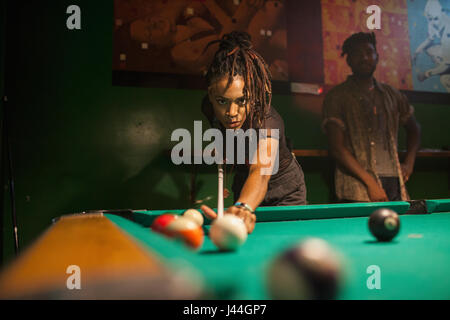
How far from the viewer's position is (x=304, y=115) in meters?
3.77

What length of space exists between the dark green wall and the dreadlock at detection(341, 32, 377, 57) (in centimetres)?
168

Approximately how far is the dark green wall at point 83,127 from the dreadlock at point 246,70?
1.55 meters

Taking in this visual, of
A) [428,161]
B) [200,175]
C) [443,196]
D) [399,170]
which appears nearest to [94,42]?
[200,175]

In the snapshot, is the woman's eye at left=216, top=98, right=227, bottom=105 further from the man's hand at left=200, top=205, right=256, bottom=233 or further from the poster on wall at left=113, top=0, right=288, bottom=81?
the poster on wall at left=113, top=0, right=288, bottom=81

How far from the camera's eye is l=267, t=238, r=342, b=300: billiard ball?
21.1 inches

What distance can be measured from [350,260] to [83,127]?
9.69 ft

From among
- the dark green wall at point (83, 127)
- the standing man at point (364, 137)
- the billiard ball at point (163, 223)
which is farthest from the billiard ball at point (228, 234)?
the standing man at point (364, 137)

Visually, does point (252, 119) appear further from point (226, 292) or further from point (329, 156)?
point (329, 156)

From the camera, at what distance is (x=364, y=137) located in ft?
11.1

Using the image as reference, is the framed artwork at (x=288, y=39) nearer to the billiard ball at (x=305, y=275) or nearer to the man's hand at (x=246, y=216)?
the man's hand at (x=246, y=216)

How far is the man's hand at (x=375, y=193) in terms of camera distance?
3.24m

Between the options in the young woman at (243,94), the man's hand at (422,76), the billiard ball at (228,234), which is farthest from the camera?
the man's hand at (422,76)

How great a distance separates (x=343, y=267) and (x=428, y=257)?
14.9 inches

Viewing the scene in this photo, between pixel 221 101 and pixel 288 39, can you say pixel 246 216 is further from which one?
pixel 288 39
